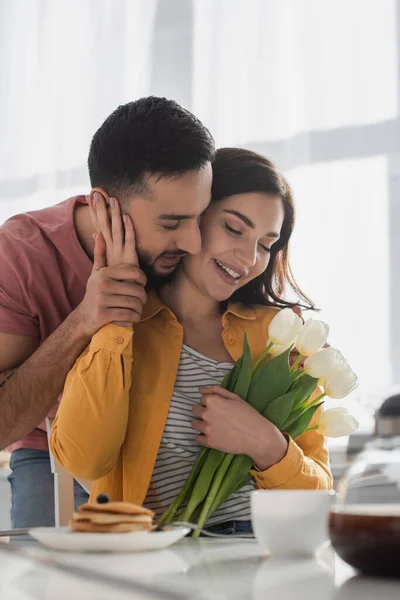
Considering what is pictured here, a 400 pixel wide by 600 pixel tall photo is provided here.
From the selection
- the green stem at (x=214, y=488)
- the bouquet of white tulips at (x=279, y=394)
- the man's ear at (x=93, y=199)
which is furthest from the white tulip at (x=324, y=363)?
the man's ear at (x=93, y=199)

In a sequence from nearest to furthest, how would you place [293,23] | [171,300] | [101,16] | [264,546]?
[264,546], [171,300], [293,23], [101,16]

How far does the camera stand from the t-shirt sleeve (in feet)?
5.84

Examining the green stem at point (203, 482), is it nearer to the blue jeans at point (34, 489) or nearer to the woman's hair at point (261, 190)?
the woman's hair at point (261, 190)

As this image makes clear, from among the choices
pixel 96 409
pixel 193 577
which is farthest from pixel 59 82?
pixel 193 577

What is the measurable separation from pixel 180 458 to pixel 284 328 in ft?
1.33

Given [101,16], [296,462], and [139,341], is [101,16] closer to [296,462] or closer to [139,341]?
[139,341]

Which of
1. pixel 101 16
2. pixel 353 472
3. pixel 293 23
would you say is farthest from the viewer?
pixel 101 16

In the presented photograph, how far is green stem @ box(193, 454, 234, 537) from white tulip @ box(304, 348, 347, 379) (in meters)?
0.23

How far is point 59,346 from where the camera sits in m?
1.64

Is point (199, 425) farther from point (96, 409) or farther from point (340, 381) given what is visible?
point (340, 381)

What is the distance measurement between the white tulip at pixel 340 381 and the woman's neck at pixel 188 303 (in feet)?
1.75

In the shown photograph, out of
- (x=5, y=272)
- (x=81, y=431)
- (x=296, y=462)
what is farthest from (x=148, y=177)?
(x=296, y=462)

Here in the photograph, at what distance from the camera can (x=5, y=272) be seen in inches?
71.4

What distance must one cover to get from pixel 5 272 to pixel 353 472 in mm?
1230
